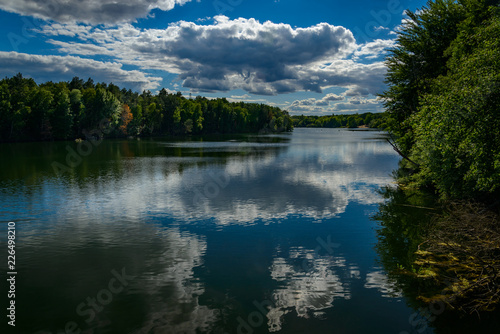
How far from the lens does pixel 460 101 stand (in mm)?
20844

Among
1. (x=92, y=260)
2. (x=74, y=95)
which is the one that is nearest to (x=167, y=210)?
(x=92, y=260)

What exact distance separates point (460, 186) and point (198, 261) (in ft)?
66.6

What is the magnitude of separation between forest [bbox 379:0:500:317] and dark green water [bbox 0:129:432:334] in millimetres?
2108

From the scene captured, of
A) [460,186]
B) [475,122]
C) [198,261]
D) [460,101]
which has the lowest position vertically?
[198,261]

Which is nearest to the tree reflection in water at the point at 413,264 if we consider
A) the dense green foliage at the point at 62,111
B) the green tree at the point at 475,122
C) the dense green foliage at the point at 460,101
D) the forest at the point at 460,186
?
the forest at the point at 460,186

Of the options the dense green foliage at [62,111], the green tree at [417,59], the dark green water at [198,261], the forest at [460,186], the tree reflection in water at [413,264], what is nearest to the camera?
the tree reflection in water at [413,264]

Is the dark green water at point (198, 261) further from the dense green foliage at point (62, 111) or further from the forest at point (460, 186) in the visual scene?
the dense green foliage at point (62, 111)

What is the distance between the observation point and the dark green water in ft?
44.1

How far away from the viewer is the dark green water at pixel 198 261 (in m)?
13.4

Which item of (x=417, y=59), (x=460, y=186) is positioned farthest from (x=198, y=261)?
(x=417, y=59)

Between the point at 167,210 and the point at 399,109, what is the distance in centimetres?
3271

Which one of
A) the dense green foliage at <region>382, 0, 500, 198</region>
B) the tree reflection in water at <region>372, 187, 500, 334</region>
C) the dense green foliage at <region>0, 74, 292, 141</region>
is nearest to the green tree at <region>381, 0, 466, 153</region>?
the dense green foliage at <region>382, 0, 500, 198</region>

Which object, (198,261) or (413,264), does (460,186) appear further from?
(198,261)

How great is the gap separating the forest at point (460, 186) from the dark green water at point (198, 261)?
2.11 m
